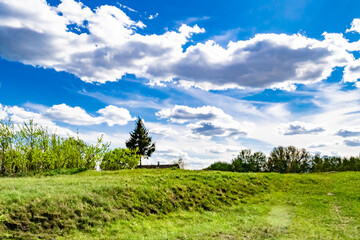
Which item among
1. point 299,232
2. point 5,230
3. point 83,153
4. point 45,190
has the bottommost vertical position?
point 299,232

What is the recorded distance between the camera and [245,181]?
2062 cm

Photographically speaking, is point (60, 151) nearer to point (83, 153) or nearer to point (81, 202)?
point (83, 153)

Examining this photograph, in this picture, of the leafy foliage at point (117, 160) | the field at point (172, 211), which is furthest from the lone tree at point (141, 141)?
the field at point (172, 211)

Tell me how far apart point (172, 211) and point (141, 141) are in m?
47.9

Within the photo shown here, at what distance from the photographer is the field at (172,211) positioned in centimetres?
1092

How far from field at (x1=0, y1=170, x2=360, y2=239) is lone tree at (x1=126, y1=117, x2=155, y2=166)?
4304cm

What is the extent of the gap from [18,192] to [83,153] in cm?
2046

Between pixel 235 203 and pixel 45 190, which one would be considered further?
pixel 235 203

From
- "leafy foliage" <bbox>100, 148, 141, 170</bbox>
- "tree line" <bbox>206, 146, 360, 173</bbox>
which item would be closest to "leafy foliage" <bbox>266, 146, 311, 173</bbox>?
"tree line" <bbox>206, 146, 360, 173</bbox>

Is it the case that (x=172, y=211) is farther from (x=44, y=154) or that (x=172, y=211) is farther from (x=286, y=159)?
(x=286, y=159)

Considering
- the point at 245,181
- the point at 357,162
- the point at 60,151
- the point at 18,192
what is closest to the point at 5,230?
the point at 18,192

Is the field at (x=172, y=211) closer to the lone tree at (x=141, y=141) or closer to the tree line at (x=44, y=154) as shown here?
the tree line at (x=44, y=154)

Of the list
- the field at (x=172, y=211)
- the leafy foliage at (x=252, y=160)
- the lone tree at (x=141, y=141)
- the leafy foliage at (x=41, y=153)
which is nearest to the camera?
the field at (x=172, y=211)

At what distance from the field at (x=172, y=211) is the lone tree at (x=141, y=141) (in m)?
43.0
